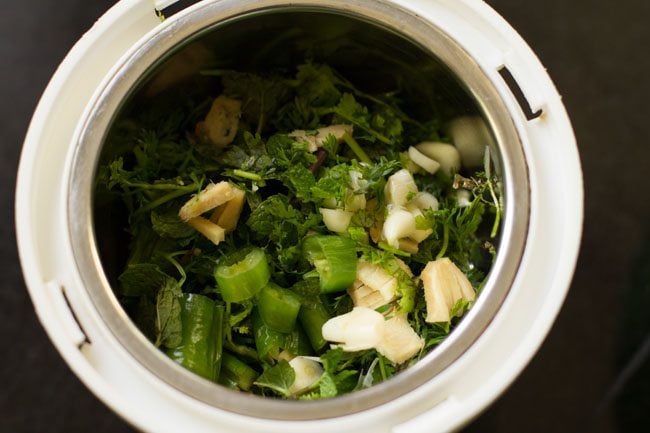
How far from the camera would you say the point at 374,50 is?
2.80 ft

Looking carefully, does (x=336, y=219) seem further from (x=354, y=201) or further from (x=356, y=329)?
(x=356, y=329)

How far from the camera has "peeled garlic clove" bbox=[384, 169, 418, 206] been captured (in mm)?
822

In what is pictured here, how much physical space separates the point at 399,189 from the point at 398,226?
0.06m

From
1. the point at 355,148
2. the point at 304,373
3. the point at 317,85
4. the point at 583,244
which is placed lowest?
the point at 583,244

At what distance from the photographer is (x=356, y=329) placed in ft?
2.42

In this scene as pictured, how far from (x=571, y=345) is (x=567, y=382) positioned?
0.06m

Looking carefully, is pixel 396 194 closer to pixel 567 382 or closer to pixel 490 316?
pixel 490 316

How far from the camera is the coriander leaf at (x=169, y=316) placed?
76cm

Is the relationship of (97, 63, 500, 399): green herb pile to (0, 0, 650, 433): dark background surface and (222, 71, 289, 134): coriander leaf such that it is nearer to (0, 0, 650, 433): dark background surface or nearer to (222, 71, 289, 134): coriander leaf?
(222, 71, 289, 134): coriander leaf

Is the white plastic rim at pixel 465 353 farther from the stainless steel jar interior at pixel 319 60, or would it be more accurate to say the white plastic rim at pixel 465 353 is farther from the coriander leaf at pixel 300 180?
the coriander leaf at pixel 300 180

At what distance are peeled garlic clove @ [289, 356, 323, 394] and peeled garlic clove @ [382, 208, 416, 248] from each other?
17 centimetres

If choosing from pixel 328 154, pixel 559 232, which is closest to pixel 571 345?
pixel 559 232

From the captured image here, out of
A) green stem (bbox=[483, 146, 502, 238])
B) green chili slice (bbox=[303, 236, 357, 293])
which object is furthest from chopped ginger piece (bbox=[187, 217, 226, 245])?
green stem (bbox=[483, 146, 502, 238])

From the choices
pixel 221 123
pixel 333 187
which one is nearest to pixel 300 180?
pixel 333 187
